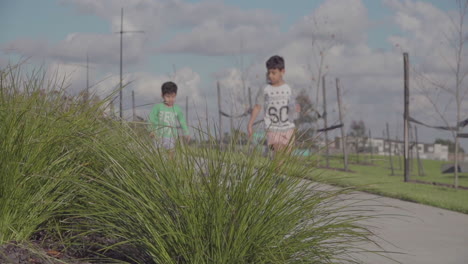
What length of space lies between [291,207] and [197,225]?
20.6 inches

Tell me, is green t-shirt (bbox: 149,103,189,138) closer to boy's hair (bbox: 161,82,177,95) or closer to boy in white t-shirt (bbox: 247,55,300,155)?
boy's hair (bbox: 161,82,177,95)

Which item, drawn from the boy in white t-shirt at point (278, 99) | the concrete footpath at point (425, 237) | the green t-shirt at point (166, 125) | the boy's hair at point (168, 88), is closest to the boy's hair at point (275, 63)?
the boy in white t-shirt at point (278, 99)

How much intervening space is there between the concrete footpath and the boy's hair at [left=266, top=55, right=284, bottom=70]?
2141 millimetres

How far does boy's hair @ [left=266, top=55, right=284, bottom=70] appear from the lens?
6.87 metres

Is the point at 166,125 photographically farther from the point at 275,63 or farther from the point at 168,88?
the point at 168,88

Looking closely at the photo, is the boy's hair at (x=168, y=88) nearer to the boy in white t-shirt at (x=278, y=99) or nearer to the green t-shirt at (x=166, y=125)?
the green t-shirt at (x=166, y=125)

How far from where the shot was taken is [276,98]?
6996 millimetres

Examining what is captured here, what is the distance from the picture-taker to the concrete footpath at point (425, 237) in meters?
4.41

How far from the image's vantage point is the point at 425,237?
5340 millimetres

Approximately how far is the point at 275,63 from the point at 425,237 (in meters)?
2.85

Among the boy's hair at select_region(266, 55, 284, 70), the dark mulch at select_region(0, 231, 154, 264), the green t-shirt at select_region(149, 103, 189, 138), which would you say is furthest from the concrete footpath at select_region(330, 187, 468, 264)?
Answer: the boy's hair at select_region(266, 55, 284, 70)

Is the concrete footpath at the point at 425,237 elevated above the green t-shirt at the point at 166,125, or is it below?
below

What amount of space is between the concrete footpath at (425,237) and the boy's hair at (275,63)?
2141mm

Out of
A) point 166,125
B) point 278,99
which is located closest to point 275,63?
point 278,99
